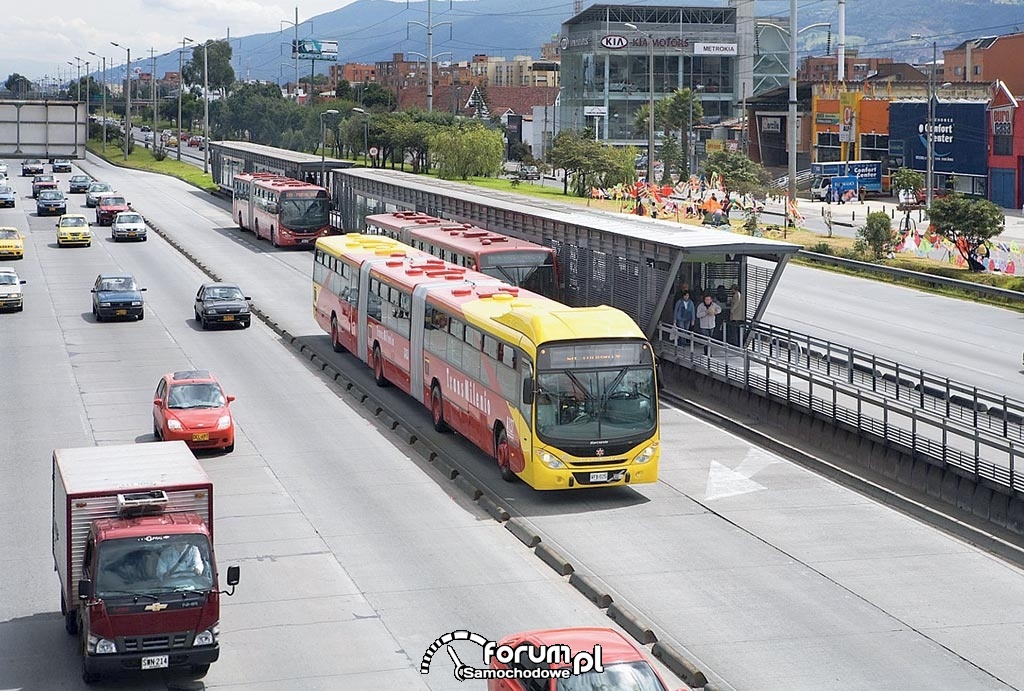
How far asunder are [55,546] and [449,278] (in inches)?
617

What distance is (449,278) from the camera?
3203 cm

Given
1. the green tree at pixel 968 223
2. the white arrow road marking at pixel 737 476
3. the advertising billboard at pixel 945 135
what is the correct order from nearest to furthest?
the white arrow road marking at pixel 737 476, the green tree at pixel 968 223, the advertising billboard at pixel 945 135

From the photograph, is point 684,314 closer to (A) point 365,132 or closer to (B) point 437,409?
(B) point 437,409

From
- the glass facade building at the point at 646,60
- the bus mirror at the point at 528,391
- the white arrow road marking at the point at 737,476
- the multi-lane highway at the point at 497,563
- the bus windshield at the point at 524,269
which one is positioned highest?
the glass facade building at the point at 646,60

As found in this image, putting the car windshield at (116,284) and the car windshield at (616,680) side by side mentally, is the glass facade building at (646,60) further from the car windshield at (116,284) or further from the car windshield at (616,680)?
the car windshield at (616,680)

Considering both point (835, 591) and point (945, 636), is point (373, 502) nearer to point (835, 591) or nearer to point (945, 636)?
point (835, 591)

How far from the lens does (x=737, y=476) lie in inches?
1002

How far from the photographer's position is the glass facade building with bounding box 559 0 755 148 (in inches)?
5925

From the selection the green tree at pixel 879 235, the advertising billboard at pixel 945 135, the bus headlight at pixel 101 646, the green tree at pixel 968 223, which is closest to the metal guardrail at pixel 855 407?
the bus headlight at pixel 101 646

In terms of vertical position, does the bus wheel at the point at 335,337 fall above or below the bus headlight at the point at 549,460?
above

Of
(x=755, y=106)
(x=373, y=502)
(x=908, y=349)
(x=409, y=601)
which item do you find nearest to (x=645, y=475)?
(x=373, y=502)

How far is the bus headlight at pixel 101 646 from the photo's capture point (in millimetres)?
14992

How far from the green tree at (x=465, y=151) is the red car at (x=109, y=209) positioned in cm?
2850

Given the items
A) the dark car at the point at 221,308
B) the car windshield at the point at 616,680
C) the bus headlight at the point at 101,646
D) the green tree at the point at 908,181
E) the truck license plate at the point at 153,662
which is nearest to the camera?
the car windshield at the point at 616,680
